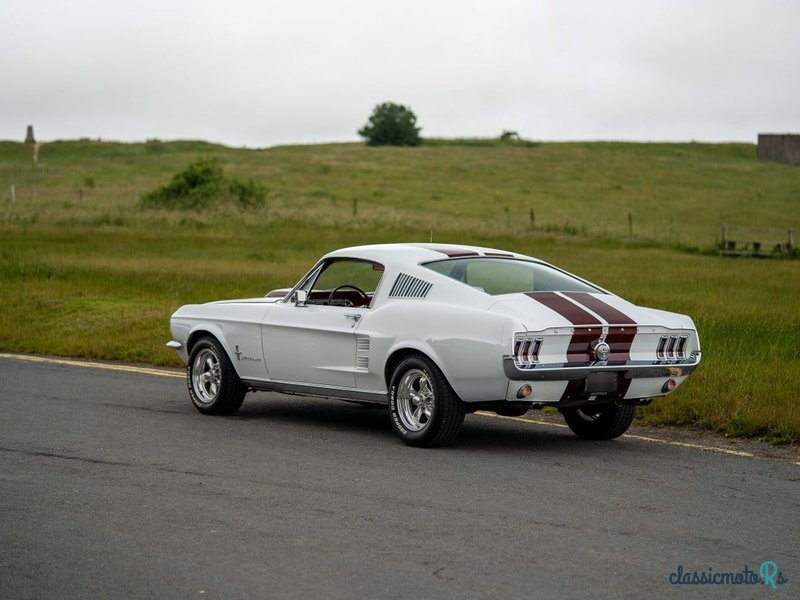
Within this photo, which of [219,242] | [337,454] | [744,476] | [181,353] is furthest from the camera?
[219,242]

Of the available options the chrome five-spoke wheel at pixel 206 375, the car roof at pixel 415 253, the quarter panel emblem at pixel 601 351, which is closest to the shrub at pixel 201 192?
the chrome five-spoke wheel at pixel 206 375

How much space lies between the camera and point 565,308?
29.4 feet

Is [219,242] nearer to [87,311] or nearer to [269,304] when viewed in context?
[87,311]

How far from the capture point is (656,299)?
2100 centimetres

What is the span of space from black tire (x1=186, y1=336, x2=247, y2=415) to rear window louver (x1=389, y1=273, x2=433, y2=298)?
1985 millimetres

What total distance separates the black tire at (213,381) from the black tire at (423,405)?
2079 mm

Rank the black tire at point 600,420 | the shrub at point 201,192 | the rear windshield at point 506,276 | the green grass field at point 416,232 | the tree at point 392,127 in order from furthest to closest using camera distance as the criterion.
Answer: the tree at point 392,127 → the shrub at point 201,192 → the green grass field at point 416,232 → the black tire at point 600,420 → the rear windshield at point 506,276

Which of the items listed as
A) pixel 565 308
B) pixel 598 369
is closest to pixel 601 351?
pixel 598 369

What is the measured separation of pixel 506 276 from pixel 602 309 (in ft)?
2.73

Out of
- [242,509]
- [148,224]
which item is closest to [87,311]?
[242,509]

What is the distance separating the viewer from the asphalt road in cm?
569

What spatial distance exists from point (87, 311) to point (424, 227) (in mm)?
26443

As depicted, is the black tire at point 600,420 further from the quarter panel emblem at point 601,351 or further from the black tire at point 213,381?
the black tire at point 213,381

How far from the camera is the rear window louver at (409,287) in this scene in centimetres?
952
